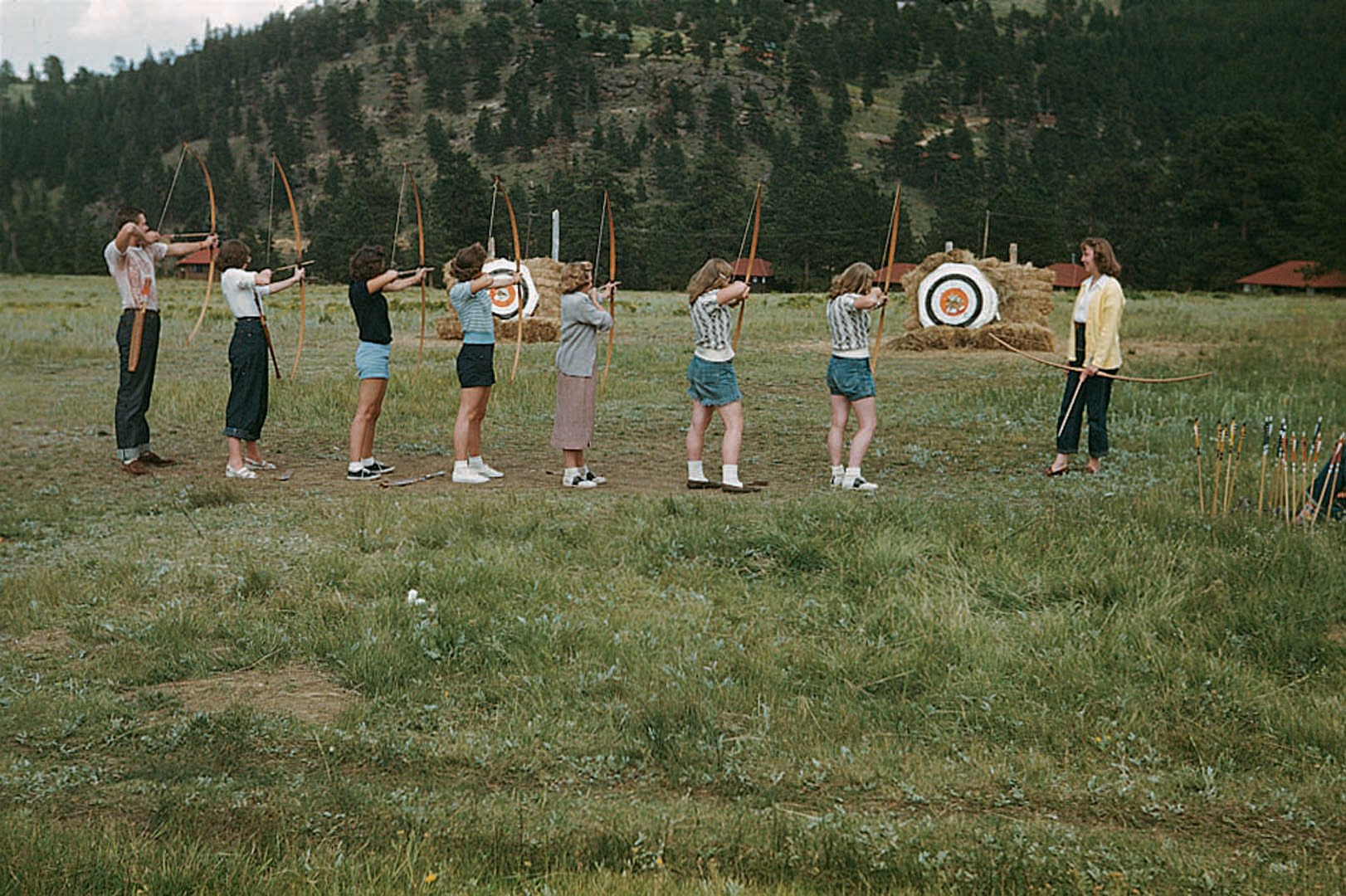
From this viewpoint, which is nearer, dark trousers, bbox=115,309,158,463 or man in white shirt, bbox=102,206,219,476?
man in white shirt, bbox=102,206,219,476

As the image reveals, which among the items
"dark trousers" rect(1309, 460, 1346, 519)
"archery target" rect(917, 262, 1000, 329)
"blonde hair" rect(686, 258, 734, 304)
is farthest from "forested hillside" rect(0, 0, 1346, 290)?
"dark trousers" rect(1309, 460, 1346, 519)

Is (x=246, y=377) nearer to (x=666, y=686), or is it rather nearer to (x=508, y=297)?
(x=666, y=686)

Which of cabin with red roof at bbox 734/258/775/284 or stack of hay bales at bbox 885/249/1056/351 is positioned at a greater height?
cabin with red roof at bbox 734/258/775/284

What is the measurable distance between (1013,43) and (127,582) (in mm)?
122623

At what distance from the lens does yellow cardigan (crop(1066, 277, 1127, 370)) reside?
8.82 m

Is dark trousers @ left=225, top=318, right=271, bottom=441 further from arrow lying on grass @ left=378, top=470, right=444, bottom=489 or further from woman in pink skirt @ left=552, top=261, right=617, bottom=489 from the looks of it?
woman in pink skirt @ left=552, top=261, right=617, bottom=489

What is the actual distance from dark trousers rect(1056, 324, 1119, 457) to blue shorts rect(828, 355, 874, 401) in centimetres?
163

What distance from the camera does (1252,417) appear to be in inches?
468

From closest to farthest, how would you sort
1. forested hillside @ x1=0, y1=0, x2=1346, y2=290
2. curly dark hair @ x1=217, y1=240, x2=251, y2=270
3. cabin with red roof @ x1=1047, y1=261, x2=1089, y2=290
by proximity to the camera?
curly dark hair @ x1=217, y1=240, x2=251, y2=270
forested hillside @ x1=0, y1=0, x2=1346, y2=290
cabin with red roof @ x1=1047, y1=261, x2=1089, y2=290

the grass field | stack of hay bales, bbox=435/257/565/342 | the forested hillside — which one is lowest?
the grass field

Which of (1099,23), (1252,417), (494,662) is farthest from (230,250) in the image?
(1099,23)

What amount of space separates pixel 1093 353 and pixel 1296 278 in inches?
2288

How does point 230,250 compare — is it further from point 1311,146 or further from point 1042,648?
point 1311,146

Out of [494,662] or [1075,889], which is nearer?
[1075,889]
